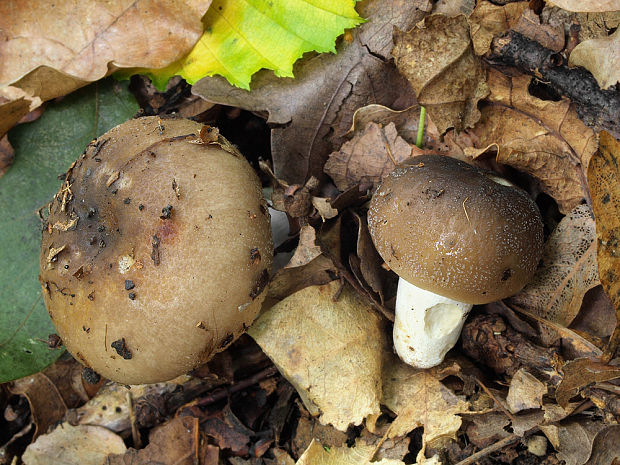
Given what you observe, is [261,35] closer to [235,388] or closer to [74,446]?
[235,388]

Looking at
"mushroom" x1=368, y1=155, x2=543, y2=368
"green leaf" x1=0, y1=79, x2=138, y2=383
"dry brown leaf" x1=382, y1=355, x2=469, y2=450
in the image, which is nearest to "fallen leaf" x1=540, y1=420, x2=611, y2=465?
"dry brown leaf" x1=382, y1=355, x2=469, y2=450

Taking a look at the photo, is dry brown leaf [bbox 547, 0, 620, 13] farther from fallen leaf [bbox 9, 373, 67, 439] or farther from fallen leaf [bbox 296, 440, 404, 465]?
fallen leaf [bbox 9, 373, 67, 439]

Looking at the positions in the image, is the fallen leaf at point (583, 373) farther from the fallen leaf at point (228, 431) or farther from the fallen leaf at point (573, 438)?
the fallen leaf at point (228, 431)

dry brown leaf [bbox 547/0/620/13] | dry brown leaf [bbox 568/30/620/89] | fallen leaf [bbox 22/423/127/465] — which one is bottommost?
fallen leaf [bbox 22/423/127/465]

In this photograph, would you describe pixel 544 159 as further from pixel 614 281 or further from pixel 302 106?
pixel 302 106

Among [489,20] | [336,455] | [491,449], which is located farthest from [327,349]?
[489,20]

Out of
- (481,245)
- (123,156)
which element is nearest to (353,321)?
(481,245)
